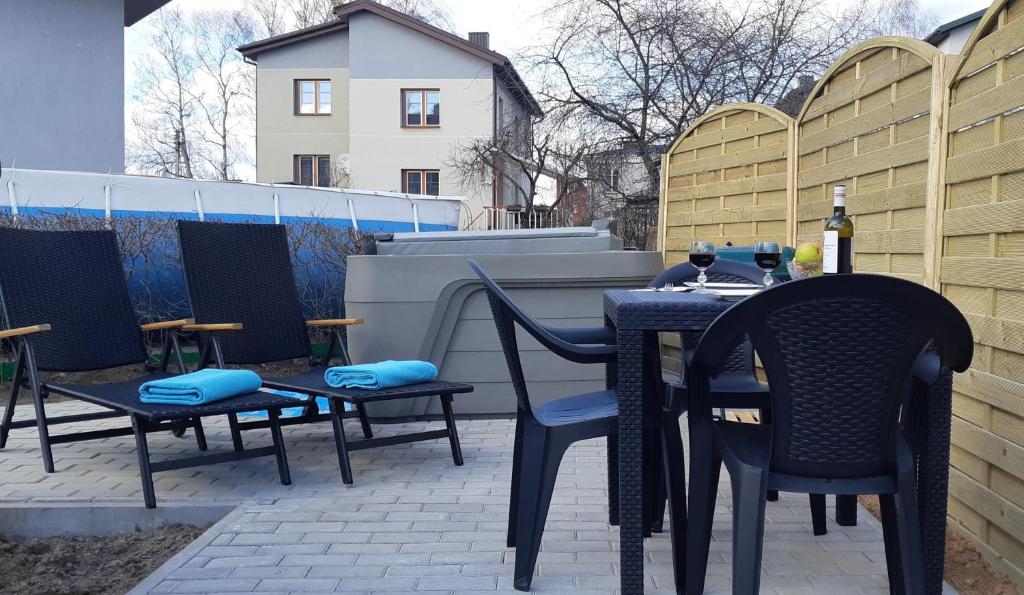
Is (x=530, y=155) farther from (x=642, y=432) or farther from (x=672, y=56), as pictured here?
(x=642, y=432)

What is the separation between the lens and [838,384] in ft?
7.05

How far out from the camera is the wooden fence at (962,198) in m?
2.69

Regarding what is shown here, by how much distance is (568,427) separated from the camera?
271 cm

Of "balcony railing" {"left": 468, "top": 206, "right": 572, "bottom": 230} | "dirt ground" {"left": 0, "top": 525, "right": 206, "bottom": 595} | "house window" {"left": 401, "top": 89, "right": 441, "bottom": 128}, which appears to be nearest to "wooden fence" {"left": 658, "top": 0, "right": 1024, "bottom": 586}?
"dirt ground" {"left": 0, "top": 525, "right": 206, "bottom": 595}

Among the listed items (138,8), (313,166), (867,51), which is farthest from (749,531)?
(313,166)

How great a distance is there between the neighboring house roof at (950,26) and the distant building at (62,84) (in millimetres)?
12921

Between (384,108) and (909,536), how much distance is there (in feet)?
78.4

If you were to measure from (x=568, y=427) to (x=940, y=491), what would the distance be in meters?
0.98

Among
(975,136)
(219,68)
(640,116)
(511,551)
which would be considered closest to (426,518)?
(511,551)

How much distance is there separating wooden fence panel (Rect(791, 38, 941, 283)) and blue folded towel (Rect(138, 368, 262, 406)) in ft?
8.74

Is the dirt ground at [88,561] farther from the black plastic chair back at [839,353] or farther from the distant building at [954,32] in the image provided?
the distant building at [954,32]

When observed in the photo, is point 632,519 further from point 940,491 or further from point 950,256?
point 950,256

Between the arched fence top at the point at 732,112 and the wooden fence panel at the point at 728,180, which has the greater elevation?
the arched fence top at the point at 732,112

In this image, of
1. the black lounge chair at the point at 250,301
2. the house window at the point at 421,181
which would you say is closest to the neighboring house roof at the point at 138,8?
the house window at the point at 421,181
